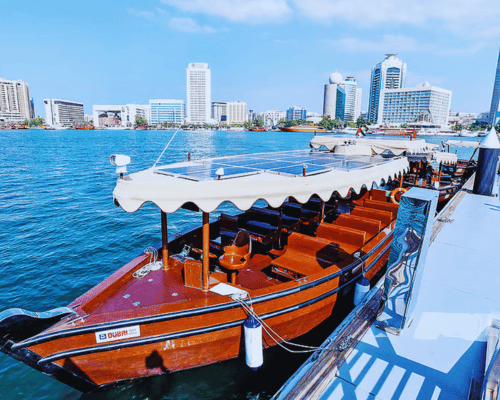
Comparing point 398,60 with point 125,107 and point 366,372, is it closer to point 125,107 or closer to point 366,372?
point 125,107

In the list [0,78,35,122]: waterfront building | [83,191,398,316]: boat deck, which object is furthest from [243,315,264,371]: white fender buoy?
[0,78,35,122]: waterfront building

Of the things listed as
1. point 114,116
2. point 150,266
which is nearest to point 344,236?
point 150,266

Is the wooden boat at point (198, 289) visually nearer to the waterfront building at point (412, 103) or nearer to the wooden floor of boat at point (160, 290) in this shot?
the wooden floor of boat at point (160, 290)

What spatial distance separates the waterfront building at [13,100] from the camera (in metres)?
184

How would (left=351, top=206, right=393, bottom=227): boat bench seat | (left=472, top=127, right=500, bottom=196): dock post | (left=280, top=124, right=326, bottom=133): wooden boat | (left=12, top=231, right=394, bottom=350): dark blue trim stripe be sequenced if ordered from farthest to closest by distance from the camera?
(left=280, top=124, right=326, bottom=133): wooden boat → (left=472, top=127, right=500, bottom=196): dock post → (left=351, top=206, right=393, bottom=227): boat bench seat → (left=12, top=231, right=394, bottom=350): dark blue trim stripe

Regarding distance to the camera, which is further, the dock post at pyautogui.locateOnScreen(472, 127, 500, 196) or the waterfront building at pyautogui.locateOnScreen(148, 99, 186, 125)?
the waterfront building at pyautogui.locateOnScreen(148, 99, 186, 125)

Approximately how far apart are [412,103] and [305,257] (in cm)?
17340

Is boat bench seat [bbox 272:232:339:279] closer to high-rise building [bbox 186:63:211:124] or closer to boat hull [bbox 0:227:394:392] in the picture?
boat hull [bbox 0:227:394:392]

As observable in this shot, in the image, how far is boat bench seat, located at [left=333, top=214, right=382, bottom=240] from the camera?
8.77 meters

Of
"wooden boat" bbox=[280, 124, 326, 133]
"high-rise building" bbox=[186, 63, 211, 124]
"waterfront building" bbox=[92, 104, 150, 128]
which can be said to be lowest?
"wooden boat" bbox=[280, 124, 326, 133]

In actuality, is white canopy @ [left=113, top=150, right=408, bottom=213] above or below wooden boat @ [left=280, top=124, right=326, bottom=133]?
below

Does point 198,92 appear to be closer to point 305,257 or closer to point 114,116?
point 114,116

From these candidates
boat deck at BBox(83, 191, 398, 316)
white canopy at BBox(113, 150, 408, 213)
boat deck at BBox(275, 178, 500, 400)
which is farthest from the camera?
boat deck at BBox(83, 191, 398, 316)

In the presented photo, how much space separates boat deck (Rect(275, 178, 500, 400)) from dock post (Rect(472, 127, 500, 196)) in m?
8.48
